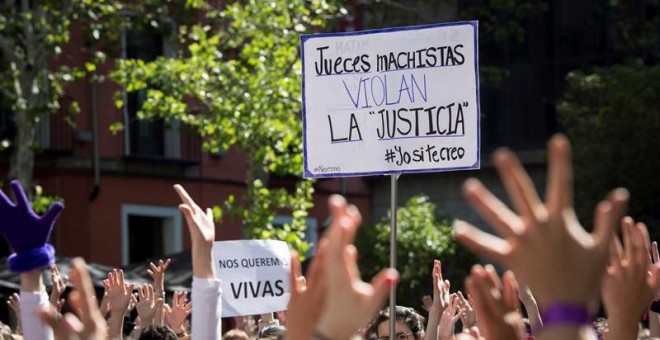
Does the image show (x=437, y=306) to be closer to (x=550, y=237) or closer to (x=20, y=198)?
(x=20, y=198)

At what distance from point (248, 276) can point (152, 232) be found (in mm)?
16632

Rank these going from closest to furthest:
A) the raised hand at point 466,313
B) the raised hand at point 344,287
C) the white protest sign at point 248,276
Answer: the raised hand at point 344,287, the raised hand at point 466,313, the white protest sign at point 248,276

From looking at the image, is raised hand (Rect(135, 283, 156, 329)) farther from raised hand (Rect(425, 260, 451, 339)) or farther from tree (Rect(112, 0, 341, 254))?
→ tree (Rect(112, 0, 341, 254))

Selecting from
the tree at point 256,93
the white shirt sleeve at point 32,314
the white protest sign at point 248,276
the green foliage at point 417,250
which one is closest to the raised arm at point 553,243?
the white shirt sleeve at point 32,314

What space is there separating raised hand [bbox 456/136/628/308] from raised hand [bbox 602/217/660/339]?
612 mm

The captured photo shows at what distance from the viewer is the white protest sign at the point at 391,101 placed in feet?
22.0

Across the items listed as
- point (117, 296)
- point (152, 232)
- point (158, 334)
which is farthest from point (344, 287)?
point (152, 232)

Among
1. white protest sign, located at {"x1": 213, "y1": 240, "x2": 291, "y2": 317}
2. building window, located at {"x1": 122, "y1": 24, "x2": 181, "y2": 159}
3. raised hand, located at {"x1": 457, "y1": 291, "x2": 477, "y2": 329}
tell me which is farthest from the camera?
building window, located at {"x1": 122, "y1": 24, "x2": 181, "y2": 159}

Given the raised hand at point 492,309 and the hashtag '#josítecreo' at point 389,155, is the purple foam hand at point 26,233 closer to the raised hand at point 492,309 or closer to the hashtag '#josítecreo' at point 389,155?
the raised hand at point 492,309

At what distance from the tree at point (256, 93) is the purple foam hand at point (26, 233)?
449 inches

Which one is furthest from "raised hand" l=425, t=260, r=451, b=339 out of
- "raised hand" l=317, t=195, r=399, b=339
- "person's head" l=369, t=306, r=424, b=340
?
"raised hand" l=317, t=195, r=399, b=339

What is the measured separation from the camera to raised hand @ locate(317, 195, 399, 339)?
3023 mm

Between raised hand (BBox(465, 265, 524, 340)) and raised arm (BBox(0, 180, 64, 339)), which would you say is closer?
raised hand (BBox(465, 265, 524, 340))

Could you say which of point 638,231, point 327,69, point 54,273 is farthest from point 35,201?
point 638,231
